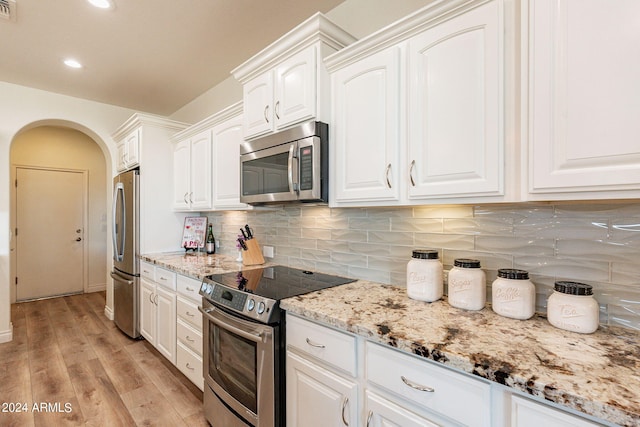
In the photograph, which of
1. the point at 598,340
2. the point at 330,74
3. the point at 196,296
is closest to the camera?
the point at 598,340

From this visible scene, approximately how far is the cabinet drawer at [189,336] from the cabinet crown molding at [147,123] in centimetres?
213

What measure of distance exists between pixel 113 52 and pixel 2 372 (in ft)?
9.31

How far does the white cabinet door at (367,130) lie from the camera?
4.68ft

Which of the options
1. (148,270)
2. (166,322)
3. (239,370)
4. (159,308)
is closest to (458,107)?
(239,370)

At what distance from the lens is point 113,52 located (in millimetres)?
2602

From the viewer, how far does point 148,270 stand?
2.96 meters

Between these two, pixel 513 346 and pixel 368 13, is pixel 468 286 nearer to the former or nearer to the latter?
pixel 513 346

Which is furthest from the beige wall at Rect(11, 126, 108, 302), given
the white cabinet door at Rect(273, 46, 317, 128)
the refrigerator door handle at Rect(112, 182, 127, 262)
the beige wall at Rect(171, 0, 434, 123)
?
the beige wall at Rect(171, 0, 434, 123)

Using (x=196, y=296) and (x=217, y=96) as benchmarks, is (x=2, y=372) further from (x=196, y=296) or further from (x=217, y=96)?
(x=217, y=96)

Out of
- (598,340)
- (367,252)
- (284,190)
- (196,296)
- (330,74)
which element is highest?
(330,74)

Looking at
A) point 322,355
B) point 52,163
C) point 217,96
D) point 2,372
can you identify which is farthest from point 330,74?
point 52,163

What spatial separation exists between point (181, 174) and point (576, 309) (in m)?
3.32

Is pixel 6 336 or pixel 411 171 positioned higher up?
pixel 411 171

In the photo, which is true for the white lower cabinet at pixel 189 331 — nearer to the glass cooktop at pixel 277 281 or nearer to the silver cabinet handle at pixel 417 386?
the glass cooktop at pixel 277 281
